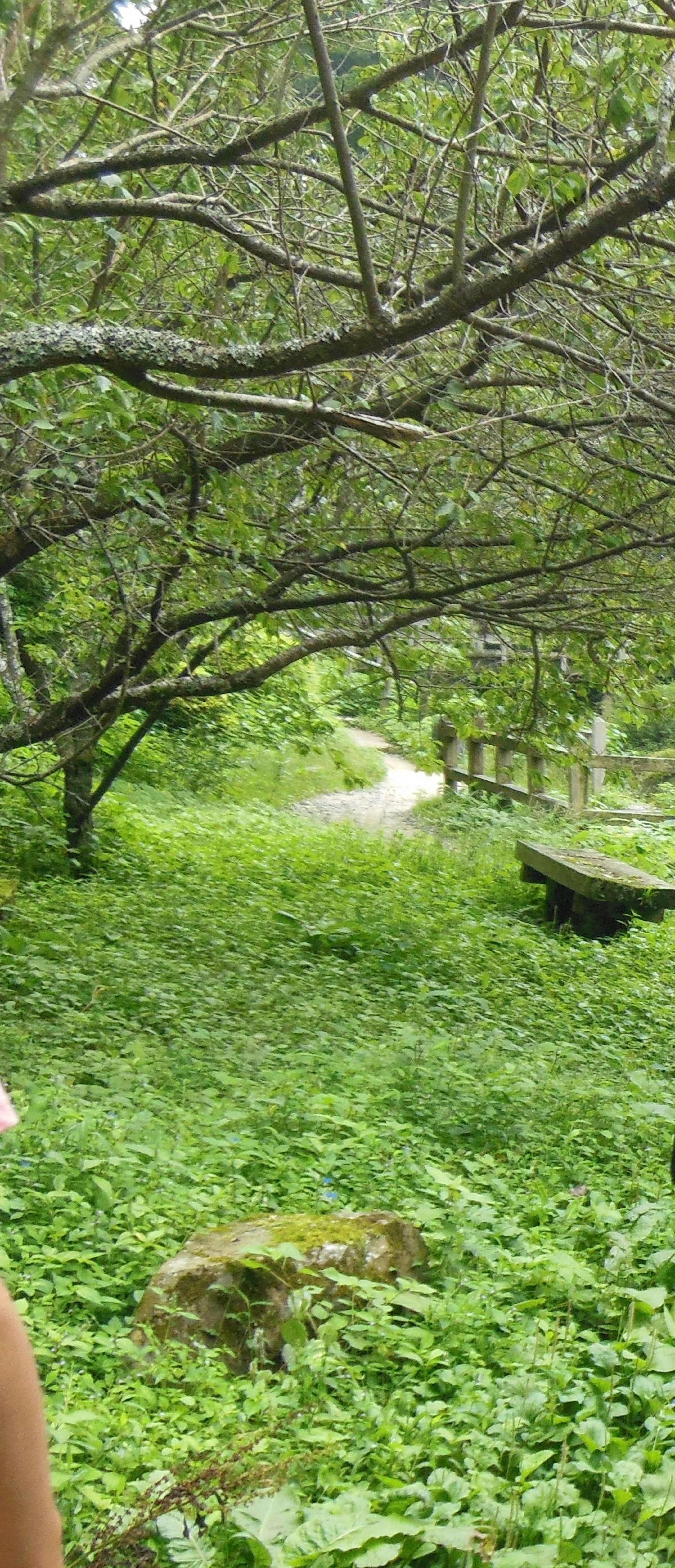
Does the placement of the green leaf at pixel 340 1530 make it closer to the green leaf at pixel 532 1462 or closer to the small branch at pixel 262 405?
the green leaf at pixel 532 1462

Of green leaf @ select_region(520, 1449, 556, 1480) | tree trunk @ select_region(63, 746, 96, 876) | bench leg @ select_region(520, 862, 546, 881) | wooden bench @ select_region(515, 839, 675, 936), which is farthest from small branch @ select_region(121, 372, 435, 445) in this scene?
bench leg @ select_region(520, 862, 546, 881)

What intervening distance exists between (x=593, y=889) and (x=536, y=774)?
11.5ft

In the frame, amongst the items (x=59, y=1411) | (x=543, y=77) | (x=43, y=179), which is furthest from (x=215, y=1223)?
(x=543, y=77)

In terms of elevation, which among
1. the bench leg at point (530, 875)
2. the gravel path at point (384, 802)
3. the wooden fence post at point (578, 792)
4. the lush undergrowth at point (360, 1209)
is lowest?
the gravel path at point (384, 802)

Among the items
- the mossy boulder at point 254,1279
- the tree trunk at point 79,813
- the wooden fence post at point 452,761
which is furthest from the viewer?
the wooden fence post at point 452,761

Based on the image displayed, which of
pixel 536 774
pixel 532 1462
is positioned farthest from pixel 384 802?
pixel 532 1462

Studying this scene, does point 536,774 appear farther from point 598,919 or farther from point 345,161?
point 345,161

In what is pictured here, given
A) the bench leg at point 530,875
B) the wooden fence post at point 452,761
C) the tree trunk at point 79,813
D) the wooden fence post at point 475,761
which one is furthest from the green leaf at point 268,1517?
the wooden fence post at point 452,761

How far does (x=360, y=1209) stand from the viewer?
432 centimetres

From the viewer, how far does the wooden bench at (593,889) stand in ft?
32.4

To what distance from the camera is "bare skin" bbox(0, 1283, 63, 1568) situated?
96cm

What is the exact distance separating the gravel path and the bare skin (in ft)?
42.6

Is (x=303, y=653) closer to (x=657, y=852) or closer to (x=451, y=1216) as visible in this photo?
(x=451, y=1216)

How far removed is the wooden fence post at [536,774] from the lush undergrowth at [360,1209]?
429 centimetres
